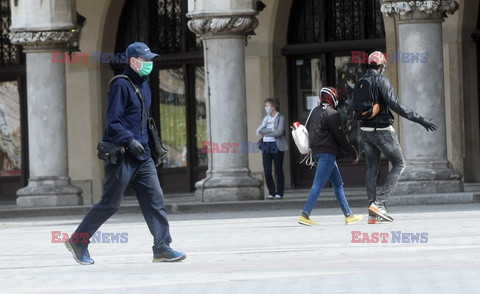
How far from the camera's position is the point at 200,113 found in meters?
30.4

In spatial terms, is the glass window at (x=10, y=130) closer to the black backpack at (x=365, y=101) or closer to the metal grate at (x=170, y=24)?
the metal grate at (x=170, y=24)

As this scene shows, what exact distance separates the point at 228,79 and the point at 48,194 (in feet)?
12.1

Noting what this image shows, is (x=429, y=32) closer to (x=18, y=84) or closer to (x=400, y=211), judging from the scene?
(x=400, y=211)

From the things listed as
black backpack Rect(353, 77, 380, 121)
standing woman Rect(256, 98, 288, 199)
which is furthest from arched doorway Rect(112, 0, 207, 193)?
Result: black backpack Rect(353, 77, 380, 121)

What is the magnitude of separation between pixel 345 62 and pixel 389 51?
1.26 m

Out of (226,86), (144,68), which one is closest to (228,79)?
(226,86)

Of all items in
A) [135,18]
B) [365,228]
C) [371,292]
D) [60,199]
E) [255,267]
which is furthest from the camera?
[135,18]

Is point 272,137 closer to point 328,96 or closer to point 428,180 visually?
point 428,180

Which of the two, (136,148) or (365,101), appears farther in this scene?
(365,101)

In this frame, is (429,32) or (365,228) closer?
(365,228)

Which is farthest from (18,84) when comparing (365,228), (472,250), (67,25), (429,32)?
(472,250)

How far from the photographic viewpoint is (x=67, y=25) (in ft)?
88.2

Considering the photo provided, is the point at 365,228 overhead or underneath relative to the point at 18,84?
underneath

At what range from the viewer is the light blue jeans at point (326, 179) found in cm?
1858
